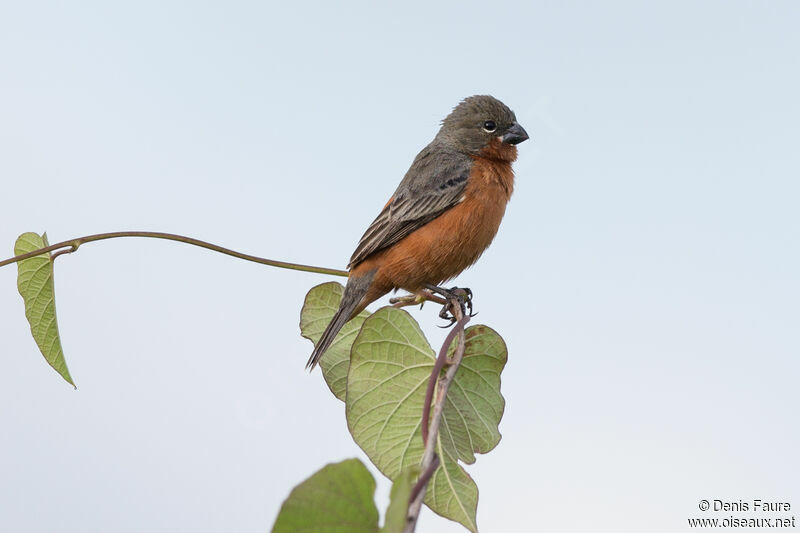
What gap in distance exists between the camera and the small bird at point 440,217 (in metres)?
4.78

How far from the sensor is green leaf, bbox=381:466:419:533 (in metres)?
1.60

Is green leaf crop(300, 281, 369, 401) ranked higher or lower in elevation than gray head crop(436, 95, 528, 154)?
lower

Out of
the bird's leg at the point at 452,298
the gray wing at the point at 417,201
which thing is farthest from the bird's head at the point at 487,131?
the bird's leg at the point at 452,298

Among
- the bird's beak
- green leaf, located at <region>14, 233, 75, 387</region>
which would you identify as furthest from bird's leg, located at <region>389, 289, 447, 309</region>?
green leaf, located at <region>14, 233, 75, 387</region>

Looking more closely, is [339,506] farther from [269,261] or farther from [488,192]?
[488,192]

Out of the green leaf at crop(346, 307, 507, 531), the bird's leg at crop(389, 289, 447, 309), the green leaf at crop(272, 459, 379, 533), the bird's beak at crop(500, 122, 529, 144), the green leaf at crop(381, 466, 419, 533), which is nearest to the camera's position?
the green leaf at crop(381, 466, 419, 533)

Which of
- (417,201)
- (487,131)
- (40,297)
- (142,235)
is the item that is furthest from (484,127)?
(40,297)

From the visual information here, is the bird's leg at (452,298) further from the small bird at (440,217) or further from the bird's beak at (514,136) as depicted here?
the bird's beak at (514,136)

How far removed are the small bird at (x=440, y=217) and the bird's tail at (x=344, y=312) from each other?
0.04 feet

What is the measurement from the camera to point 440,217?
4.89 m

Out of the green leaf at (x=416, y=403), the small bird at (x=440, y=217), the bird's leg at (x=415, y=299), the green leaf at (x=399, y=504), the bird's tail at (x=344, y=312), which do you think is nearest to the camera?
the green leaf at (x=399, y=504)

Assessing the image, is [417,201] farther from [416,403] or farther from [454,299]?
[416,403]

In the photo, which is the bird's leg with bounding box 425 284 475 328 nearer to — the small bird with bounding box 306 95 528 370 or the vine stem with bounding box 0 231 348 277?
the small bird with bounding box 306 95 528 370

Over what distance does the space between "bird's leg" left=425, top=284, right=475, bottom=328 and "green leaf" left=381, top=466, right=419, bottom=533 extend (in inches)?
109
